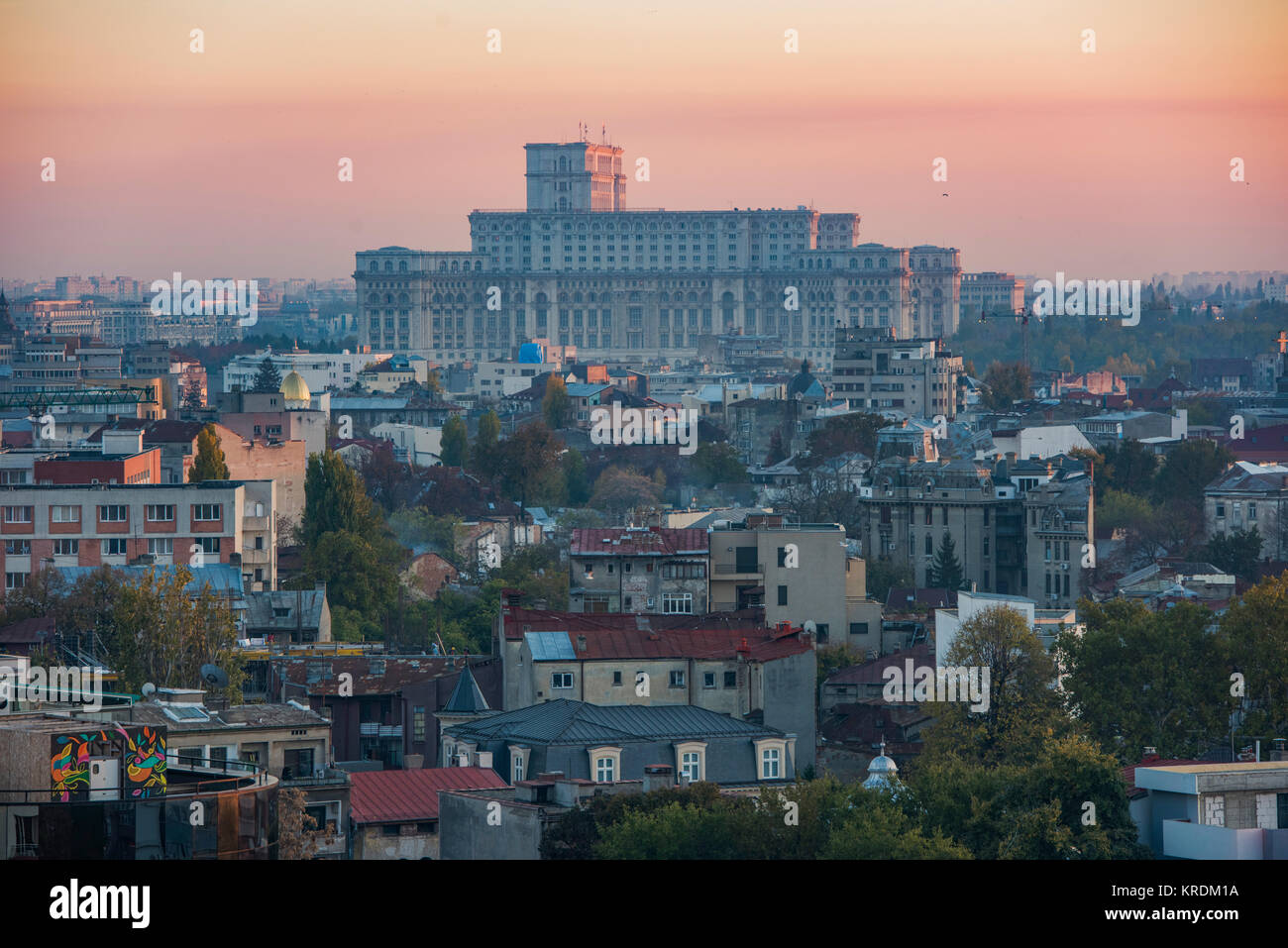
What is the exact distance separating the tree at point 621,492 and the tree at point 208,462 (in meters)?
15.7

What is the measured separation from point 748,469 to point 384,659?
42.7 metres

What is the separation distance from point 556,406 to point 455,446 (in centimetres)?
1291

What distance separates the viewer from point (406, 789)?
21422mm

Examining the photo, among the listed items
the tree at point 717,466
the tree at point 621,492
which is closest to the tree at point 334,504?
the tree at point 621,492

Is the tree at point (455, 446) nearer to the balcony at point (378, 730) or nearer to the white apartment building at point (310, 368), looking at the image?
the white apartment building at point (310, 368)

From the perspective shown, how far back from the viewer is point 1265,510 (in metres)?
54.3

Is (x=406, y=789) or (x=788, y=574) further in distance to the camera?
(x=788, y=574)

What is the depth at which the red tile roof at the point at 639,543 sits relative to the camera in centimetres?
3500

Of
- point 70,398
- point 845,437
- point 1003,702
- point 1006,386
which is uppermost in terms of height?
point 70,398

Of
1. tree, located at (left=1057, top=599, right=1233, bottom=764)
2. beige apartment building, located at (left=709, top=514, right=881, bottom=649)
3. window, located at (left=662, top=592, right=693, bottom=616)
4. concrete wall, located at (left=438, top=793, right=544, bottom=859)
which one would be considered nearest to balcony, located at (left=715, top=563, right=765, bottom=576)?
beige apartment building, located at (left=709, top=514, right=881, bottom=649)

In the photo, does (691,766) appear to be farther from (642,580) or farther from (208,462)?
(208,462)

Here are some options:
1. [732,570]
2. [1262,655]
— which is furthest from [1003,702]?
[732,570]

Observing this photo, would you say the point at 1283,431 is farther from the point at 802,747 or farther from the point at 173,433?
the point at 802,747

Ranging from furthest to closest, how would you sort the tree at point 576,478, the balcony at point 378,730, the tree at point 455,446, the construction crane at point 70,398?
the tree at point 455,446
the tree at point 576,478
the construction crane at point 70,398
the balcony at point 378,730
